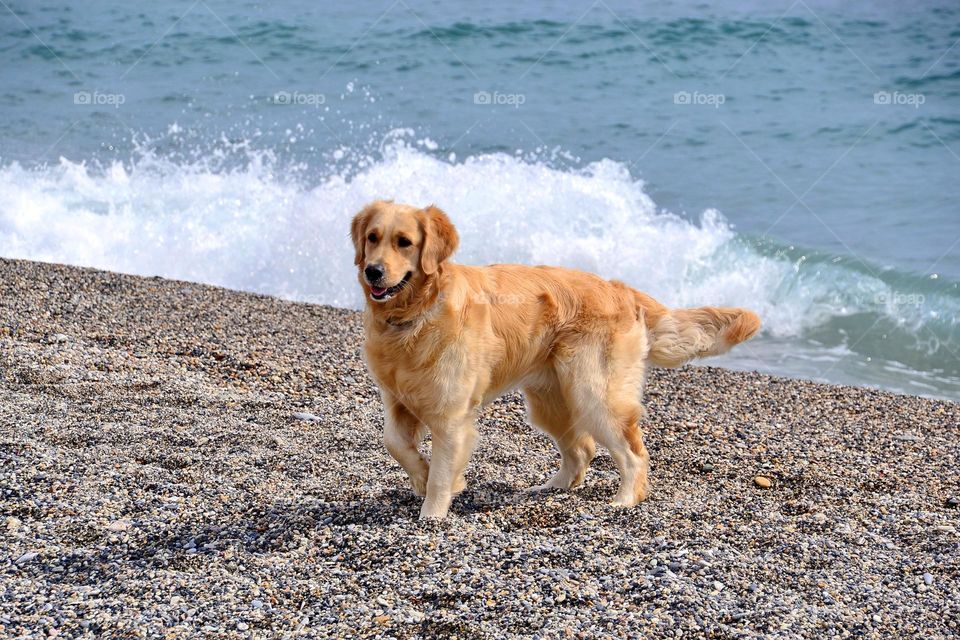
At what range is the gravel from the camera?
12.3 ft

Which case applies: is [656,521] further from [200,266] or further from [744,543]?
[200,266]

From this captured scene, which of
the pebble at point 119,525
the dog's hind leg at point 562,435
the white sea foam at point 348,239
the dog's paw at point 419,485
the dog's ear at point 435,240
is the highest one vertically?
the white sea foam at point 348,239

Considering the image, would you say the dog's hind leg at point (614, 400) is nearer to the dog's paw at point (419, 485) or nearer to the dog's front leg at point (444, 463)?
the dog's front leg at point (444, 463)

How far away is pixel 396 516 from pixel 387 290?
3.54 ft

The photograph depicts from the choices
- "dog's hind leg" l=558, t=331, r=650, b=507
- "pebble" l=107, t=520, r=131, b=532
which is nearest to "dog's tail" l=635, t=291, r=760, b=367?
"dog's hind leg" l=558, t=331, r=650, b=507

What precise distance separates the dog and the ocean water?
4.99m

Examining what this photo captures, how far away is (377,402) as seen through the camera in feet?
22.7

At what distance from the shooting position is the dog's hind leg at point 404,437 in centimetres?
477

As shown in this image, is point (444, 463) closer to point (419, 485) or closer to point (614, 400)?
point (419, 485)

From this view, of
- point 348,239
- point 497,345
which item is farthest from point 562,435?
point 348,239

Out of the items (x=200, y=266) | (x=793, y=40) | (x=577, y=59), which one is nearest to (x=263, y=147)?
(x=200, y=266)

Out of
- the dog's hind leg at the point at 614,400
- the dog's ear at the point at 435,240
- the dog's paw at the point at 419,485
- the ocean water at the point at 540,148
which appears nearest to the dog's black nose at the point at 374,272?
the dog's ear at the point at 435,240

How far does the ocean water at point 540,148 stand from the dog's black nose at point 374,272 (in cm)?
642

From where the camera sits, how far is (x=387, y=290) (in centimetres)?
450
